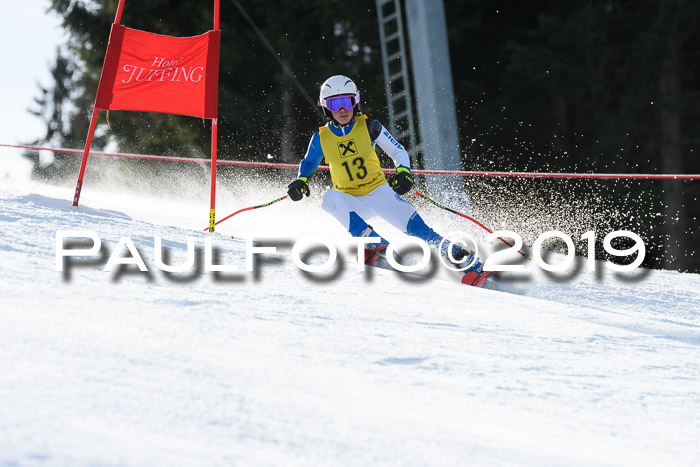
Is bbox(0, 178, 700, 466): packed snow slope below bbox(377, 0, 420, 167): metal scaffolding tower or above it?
below

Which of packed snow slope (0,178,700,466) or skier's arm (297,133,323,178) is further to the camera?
skier's arm (297,133,323,178)

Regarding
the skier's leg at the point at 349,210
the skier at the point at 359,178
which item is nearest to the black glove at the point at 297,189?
the skier at the point at 359,178

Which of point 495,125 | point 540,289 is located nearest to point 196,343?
point 540,289

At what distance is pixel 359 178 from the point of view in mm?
5320

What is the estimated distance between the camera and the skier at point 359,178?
523 cm

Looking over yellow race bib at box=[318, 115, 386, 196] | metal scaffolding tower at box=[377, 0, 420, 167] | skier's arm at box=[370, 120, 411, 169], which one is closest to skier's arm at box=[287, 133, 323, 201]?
yellow race bib at box=[318, 115, 386, 196]

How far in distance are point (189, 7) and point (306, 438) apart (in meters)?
15.0

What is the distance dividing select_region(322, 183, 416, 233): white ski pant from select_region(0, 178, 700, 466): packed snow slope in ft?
1.90

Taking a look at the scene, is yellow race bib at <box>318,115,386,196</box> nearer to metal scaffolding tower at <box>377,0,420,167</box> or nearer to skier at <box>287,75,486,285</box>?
skier at <box>287,75,486,285</box>

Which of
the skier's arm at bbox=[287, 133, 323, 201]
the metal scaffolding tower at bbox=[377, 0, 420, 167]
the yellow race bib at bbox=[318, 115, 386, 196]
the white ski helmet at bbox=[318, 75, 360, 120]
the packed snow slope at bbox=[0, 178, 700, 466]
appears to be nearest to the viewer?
the packed snow slope at bbox=[0, 178, 700, 466]

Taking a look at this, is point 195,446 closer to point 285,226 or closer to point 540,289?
point 540,289

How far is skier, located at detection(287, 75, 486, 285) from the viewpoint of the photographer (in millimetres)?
5230

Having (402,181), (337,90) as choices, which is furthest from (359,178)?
(337,90)

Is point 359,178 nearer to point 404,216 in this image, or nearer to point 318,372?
point 404,216
